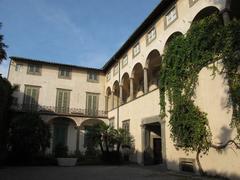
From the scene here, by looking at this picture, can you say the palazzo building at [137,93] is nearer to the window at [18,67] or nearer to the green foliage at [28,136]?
the window at [18,67]

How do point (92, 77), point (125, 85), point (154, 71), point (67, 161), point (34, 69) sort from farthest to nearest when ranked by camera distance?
point (92, 77), point (34, 69), point (125, 85), point (154, 71), point (67, 161)

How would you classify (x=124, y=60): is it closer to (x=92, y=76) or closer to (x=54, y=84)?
(x=92, y=76)

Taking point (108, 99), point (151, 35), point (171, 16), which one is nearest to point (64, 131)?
point (108, 99)

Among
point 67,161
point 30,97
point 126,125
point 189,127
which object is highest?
point 30,97

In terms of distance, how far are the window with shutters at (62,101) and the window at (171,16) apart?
13350mm

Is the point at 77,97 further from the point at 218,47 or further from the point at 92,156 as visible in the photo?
the point at 218,47

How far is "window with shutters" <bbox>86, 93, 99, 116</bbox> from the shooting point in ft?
79.4

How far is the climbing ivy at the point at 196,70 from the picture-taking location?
29.9ft

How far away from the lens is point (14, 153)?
16312 millimetres

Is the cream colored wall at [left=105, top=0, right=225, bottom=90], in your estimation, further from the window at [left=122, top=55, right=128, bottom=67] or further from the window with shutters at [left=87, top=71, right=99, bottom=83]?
the window with shutters at [left=87, top=71, right=99, bottom=83]

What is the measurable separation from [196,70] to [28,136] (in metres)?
11.6

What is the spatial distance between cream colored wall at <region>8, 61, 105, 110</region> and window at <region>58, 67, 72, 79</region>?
33 cm

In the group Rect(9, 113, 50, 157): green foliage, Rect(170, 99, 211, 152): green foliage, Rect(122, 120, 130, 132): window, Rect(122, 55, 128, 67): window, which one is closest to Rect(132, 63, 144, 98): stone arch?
Rect(122, 55, 128, 67): window

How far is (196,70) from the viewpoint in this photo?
11.0 m
